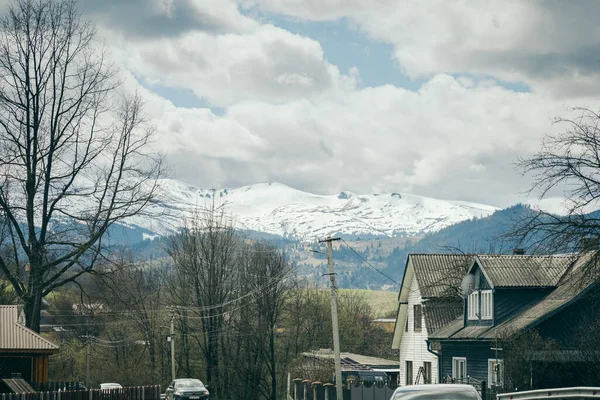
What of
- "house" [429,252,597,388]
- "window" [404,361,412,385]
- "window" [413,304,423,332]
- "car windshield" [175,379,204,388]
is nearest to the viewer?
"house" [429,252,597,388]

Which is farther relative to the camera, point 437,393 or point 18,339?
point 18,339

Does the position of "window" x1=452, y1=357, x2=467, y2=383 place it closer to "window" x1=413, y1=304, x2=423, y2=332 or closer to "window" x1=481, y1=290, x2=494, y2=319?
"window" x1=481, y1=290, x2=494, y2=319

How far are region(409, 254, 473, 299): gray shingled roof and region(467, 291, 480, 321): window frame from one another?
5.75m

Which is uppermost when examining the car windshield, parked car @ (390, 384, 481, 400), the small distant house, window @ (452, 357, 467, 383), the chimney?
the chimney

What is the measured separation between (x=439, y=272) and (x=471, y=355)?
10.3 meters

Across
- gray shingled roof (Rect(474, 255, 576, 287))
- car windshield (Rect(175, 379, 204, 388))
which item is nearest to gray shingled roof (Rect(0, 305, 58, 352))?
car windshield (Rect(175, 379, 204, 388))

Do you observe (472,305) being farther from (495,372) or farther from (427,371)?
(427,371)

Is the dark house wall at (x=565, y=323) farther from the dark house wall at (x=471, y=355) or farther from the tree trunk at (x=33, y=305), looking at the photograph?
the tree trunk at (x=33, y=305)

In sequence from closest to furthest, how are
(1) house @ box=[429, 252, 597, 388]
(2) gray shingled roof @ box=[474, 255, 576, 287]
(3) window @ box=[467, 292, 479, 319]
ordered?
(1) house @ box=[429, 252, 597, 388]
(2) gray shingled roof @ box=[474, 255, 576, 287]
(3) window @ box=[467, 292, 479, 319]

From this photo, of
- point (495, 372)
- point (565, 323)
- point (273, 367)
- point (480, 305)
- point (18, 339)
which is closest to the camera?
point (565, 323)

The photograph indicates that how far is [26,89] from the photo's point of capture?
35469 mm

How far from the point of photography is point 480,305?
1751 inches

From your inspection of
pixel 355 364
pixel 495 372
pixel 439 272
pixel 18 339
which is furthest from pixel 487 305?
pixel 355 364

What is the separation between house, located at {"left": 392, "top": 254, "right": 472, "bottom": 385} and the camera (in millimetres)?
52656
